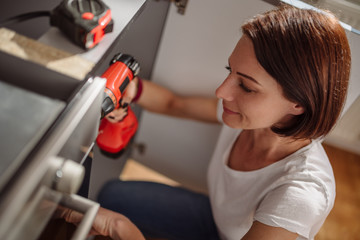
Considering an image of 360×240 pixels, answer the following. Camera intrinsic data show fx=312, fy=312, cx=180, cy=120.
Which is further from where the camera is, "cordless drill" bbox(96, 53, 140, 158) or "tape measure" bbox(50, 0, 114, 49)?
"cordless drill" bbox(96, 53, 140, 158)

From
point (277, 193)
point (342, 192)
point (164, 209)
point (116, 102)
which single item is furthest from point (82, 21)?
point (342, 192)

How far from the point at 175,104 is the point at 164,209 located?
410 millimetres

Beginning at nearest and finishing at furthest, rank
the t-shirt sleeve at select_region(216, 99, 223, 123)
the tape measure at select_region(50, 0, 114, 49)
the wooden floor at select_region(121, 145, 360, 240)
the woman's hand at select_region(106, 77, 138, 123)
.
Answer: the tape measure at select_region(50, 0, 114, 49) → the woman's hand at select_region(106, 77, 138, 123) → the t-shirt sleeve at select_region(216, 99, 223, 123) → the wooden floor at select_region(121, 145, 360, 240)

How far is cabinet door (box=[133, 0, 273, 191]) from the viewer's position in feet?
3.21

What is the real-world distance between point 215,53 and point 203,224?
62 cm

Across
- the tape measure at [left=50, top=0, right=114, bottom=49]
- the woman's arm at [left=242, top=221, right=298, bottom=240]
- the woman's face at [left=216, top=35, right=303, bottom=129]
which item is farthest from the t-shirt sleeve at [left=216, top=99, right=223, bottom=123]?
the tape measure at [left=50, top=0, right=114, bottom=49]

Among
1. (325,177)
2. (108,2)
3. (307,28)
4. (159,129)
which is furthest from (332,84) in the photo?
(159,129)

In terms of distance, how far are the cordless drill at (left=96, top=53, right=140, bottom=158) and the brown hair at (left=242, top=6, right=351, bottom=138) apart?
299 mm

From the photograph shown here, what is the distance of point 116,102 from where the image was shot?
74 cm

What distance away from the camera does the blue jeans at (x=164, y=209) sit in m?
1.13

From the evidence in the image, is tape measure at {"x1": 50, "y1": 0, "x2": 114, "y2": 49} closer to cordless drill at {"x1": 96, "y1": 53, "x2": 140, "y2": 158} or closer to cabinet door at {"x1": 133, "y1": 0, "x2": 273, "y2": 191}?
cordless drill at {"x1": 96, "y1": 53, "x2": 140, "y2": 158}

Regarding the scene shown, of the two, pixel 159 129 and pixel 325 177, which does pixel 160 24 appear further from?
pixel 325 177

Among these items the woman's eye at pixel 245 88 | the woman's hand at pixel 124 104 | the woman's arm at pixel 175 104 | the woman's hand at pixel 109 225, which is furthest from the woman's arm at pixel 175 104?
the woman's hand at pixel 109 225

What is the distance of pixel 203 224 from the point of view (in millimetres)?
1162
